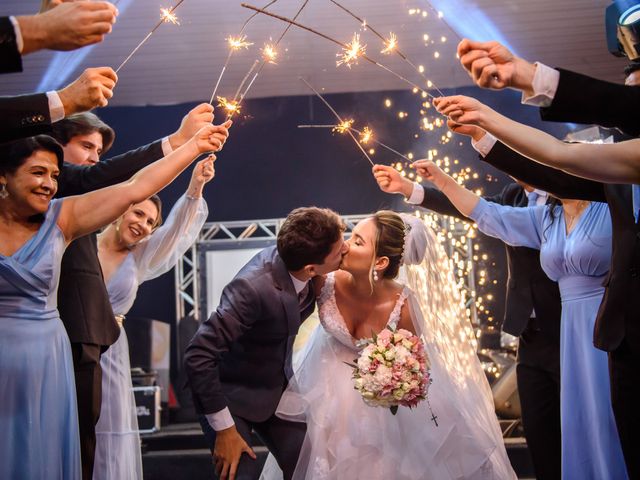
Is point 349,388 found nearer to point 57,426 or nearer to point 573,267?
point 573,267

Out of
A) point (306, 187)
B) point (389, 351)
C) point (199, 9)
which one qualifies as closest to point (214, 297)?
point (306, 187)

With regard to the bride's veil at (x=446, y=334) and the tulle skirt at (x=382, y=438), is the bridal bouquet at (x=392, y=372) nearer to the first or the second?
the tulle skirt at (x=382, y=438)

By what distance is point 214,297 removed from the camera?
8.76 metres

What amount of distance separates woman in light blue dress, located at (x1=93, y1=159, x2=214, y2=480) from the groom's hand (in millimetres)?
808

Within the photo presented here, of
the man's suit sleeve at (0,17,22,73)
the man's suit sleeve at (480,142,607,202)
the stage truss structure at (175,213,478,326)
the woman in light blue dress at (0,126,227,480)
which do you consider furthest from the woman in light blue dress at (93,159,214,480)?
the stage truss structure at (175,213,478,326)

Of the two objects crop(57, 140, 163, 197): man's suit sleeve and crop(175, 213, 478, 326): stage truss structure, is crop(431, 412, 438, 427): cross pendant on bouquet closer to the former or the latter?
crop(57, 140, 163, 197): man's suit sleeve

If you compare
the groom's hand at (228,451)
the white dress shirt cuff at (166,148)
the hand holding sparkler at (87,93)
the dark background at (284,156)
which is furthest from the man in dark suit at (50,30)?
the dark background at (284,156)

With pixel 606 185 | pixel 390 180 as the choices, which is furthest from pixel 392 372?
pixel 390 180

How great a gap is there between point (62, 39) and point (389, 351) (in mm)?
1993

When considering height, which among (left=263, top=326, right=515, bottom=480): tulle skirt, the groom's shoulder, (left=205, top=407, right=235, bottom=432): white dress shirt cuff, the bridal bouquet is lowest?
(left=263, top=326, right=515, bottom=480): tulle skirt

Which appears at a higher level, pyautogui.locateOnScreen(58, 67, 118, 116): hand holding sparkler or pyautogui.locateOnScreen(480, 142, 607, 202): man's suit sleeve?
pyautogui.locateOnScreen(58, 67, 118, 116): hand holding sparkler

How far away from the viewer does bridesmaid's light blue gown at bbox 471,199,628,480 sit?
3123 mm

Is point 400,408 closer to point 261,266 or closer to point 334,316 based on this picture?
point 334,316

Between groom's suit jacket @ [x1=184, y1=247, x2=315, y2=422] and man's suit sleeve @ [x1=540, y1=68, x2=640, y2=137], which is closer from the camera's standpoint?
man's suit sleeve @ [x1=540, y1=68, x2=640, y2=137]
